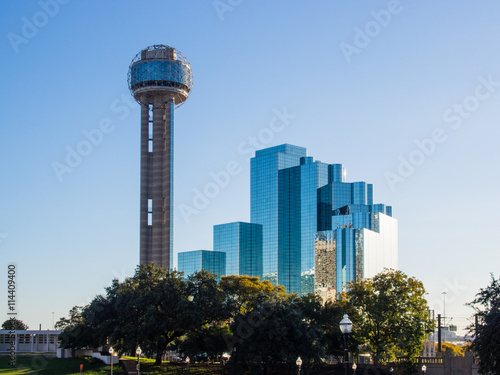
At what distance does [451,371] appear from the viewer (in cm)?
6875

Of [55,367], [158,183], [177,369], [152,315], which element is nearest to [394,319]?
[177,369]

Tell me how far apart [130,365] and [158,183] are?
275ft

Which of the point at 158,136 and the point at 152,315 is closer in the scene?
the point at 152,315

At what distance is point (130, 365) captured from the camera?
67438mm

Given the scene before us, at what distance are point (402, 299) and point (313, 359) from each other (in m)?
14.2

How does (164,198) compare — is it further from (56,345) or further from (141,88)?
(56,345)

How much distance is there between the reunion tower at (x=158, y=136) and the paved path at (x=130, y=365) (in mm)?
74219

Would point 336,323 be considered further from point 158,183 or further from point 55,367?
point 158,183

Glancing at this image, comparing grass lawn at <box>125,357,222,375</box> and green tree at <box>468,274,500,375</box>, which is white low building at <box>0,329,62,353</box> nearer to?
grass lawn at <box>125,357,222,375</box>

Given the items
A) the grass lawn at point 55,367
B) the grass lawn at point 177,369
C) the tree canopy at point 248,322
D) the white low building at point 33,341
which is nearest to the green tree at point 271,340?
the tree canopy at point 248,322

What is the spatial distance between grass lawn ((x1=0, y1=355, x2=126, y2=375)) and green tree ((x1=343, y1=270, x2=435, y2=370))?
27629mm

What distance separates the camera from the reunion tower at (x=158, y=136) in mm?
146625

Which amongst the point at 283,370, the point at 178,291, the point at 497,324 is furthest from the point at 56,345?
the point at 497,324

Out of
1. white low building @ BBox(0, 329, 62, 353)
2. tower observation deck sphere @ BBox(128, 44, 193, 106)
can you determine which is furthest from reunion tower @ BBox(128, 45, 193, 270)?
white low building @ BBox(0, 329, 62, 353)
